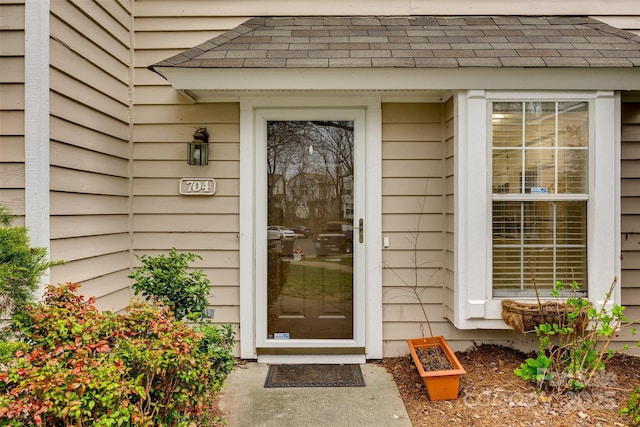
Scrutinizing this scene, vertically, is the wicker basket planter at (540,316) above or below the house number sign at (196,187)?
below

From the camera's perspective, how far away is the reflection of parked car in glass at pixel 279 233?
3.28 metres

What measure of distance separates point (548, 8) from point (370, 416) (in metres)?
3.44

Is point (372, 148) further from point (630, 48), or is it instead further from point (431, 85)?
point (630, 48)

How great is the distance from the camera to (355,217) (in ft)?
10.7

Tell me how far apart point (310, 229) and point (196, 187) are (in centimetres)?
98

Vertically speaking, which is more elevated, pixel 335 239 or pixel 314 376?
pixel 335 239

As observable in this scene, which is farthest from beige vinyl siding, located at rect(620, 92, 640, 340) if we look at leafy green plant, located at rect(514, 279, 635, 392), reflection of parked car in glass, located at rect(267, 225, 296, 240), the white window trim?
reflection of parked car in glass, located at rect(267, 225, 296, 240)

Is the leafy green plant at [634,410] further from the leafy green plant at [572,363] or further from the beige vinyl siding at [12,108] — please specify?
the beige vinyl siding at [12,108]

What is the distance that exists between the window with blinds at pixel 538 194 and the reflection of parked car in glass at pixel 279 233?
1.54 m

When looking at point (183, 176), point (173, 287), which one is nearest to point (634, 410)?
point (173, 287)

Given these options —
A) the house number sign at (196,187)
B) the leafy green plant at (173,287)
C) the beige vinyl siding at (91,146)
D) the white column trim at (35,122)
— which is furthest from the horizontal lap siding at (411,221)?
the white column trim at (35,122)

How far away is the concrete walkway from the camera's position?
2.37 metres

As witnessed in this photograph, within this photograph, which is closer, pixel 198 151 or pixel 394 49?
pixel 394 49

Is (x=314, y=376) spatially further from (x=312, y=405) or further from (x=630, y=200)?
(x=630, y=200)
